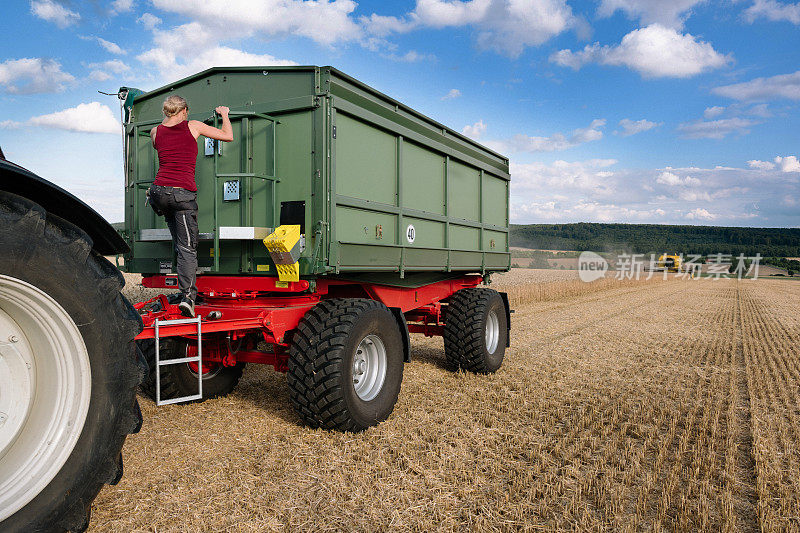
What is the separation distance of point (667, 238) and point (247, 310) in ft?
340

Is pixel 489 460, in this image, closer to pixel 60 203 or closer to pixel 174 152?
pixel 60 203

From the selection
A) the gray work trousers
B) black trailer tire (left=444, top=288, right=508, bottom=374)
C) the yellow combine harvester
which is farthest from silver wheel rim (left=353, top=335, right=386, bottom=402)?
the yellow combine harvester

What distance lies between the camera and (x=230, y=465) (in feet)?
12.4

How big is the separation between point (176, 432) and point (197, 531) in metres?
1.73

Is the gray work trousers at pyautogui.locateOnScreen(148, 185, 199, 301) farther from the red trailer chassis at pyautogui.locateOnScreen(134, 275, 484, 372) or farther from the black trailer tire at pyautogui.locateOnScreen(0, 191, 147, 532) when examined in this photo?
the black trailer tire at pyautogui.locateOnScreen(0, 191, 147, 532)

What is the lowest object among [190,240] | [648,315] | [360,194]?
[648,315]

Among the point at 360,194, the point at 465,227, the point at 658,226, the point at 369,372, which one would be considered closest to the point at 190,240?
the point at 360,194

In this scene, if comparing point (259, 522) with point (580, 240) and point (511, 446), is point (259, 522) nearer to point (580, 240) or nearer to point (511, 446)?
point (511, 446)

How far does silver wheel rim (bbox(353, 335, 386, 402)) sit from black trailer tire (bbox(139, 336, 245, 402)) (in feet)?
5.47

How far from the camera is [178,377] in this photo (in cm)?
502

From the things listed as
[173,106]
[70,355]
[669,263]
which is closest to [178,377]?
[173,106]

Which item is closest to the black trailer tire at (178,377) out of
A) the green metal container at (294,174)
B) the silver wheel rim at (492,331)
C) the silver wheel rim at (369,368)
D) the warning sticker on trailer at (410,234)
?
the green metal container at (294,174)

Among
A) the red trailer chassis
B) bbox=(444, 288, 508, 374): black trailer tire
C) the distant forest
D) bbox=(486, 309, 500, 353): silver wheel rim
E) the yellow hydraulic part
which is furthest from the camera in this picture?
the distant forest

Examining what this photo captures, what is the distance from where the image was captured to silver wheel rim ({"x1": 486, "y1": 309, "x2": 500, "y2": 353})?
24.4ft
